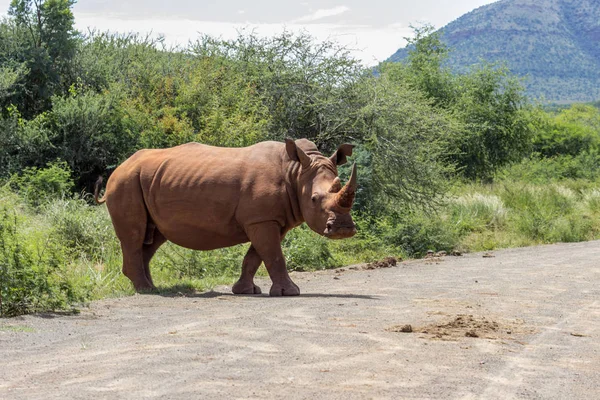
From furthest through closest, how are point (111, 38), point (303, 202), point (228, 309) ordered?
point (111, 38) → point (303, 202) → point (228, 309)

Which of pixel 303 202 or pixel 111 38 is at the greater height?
pixel 111 38

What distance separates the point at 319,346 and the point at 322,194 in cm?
347

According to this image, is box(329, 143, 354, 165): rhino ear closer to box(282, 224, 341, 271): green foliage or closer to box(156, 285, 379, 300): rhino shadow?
box(156, 285, 379, 300): rhino shadow

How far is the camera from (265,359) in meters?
7.09

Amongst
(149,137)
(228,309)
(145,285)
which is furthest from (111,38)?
(228,309)

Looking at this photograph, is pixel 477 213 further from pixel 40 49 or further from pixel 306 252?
pixel 40 49

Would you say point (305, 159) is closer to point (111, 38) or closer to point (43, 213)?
point (43, 213)

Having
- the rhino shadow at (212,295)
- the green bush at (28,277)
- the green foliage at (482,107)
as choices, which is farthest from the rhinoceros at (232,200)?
Answer: the green foliage at (482,107)

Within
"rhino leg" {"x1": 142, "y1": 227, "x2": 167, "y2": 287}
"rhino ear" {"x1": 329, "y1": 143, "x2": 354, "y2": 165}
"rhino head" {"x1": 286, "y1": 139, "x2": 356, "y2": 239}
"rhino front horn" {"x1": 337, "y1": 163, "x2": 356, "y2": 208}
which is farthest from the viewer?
"rhino leg" {"x1": 142, "y1": 227, "x2": 167, "y2": 287}

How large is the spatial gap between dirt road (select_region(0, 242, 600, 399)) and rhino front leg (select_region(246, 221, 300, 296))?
0.28 meters

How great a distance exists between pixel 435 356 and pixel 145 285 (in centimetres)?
553

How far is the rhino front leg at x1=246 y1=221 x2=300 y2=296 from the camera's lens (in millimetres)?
11352

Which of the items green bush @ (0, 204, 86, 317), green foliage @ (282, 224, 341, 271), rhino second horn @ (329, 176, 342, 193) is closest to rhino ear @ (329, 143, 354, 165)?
rhino second horn @ (329, 176, 342, 193)

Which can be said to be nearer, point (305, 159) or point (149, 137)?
point (305, 159)
